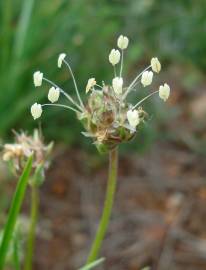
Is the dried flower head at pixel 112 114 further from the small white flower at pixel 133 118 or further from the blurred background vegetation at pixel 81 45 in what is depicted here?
the blurred background vegetation at pixel 81 45

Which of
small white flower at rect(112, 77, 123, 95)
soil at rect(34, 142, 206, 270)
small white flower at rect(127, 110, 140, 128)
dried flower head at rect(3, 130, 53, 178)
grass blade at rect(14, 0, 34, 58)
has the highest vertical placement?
grass blade at rect(14, 0, 34, 58)

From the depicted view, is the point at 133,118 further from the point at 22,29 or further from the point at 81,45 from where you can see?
the point at 81,45

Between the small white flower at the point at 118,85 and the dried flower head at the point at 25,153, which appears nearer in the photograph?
the small white flower at the point at 118,85

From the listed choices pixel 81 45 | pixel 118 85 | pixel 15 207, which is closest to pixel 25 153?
pixel 15 207

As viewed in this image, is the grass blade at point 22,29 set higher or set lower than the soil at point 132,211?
higher

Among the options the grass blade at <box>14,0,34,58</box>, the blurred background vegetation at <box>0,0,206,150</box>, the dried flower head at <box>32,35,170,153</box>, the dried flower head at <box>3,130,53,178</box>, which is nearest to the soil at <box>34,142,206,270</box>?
the blurred background vegetation at <box>0,0,206,150</box>

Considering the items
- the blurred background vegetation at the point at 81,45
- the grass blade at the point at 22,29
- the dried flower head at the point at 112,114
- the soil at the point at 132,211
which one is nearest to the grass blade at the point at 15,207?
the dried flower head at the point at 112,114

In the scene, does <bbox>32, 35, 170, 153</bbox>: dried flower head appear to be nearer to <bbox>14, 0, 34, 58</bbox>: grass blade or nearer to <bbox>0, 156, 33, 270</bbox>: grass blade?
<bbox>0, 156, 33, 270</bbox>: grass blade
